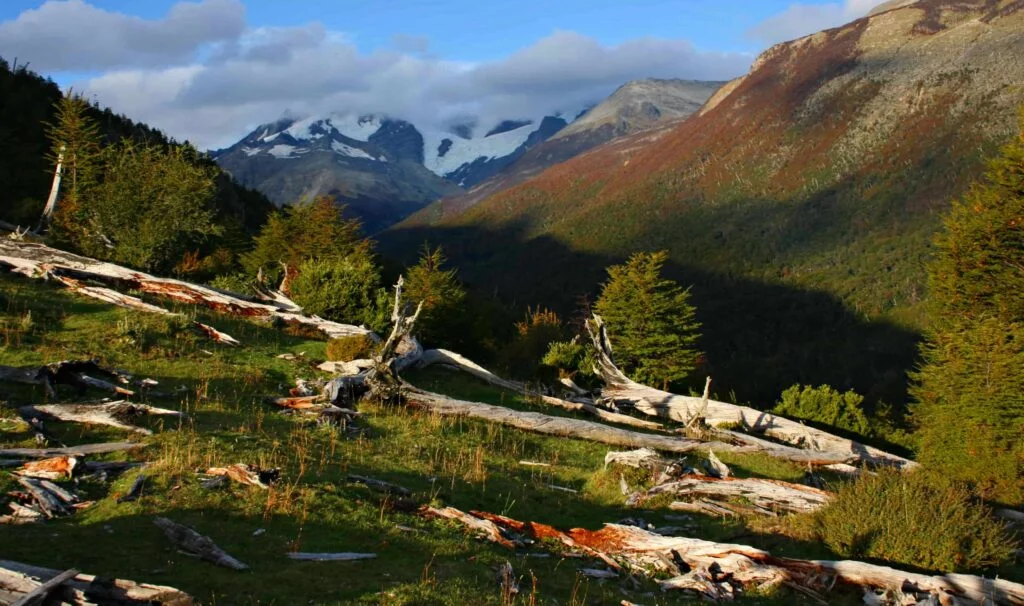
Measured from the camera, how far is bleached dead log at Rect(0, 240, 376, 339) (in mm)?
24016

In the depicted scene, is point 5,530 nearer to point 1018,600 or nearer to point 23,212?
point 1018,600

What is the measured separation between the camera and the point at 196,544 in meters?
7.86

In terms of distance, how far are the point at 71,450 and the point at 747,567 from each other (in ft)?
33.4

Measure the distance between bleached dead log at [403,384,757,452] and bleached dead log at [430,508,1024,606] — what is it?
8340mm

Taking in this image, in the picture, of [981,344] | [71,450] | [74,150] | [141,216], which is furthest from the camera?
[74,150]

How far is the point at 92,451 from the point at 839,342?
14528 cm

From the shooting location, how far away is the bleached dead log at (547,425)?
1895 cm

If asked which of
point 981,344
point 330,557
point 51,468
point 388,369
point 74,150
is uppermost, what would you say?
Result: point 74,150

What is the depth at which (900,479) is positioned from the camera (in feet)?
39.7

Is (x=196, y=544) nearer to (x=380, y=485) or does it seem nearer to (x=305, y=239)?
(x=380, y=485)

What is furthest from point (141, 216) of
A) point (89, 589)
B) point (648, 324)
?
point (89, 589)

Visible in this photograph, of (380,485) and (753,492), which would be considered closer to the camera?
(380,485)

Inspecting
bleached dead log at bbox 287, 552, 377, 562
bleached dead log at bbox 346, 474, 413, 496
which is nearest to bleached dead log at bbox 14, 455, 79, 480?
bleached dead log at bbox 346, 474, 413, 496

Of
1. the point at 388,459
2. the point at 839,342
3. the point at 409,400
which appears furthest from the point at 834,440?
the point at 839,342
